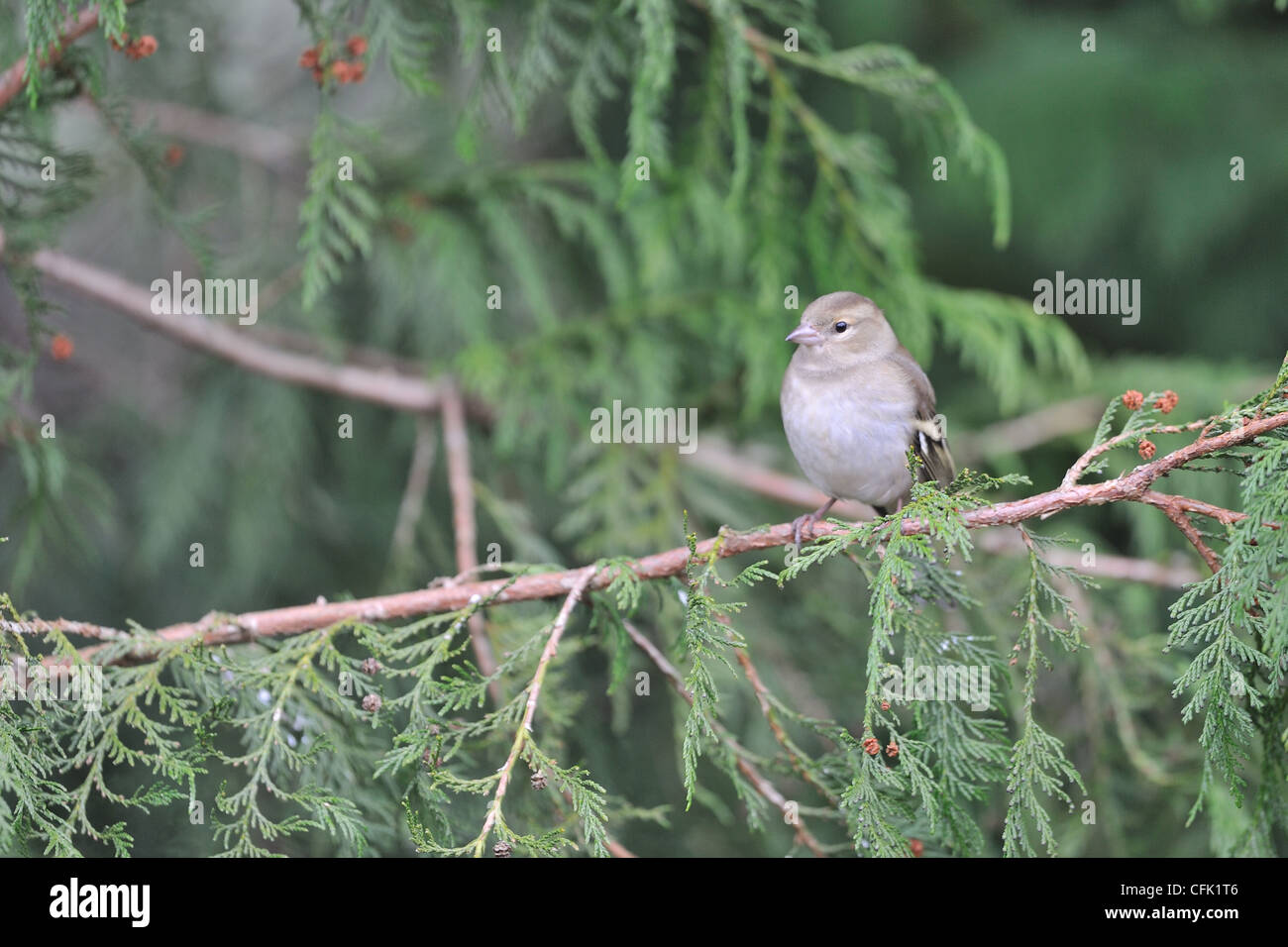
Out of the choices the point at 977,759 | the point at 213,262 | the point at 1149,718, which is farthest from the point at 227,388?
the point at 1149,718

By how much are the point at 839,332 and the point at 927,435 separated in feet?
1.41

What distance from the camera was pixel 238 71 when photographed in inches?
221

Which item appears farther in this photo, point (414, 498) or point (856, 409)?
point (414, 498)

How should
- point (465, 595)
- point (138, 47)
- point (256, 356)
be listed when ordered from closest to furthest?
1. point (465, 595)
2. point (138, 47)
3. point (256, 356)

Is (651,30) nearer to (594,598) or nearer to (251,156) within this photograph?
(594,598)

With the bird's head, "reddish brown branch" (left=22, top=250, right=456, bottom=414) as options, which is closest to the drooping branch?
the bird's head

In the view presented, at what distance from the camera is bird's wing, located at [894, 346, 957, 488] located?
312cm

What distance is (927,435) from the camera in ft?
10.3

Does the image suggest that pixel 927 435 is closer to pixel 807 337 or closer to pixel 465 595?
pixel 807 337

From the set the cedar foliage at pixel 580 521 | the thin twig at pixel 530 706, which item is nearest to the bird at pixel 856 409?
the cedar foliage at pixel 580 521

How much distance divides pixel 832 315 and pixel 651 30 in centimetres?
100

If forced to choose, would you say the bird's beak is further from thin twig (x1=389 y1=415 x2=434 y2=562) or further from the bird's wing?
thin twig (x1=389 y1=415 x2=434 y2=562)

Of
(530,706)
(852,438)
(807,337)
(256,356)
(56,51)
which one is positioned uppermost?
(56,51)

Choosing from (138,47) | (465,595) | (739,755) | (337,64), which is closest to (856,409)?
(739,755)
